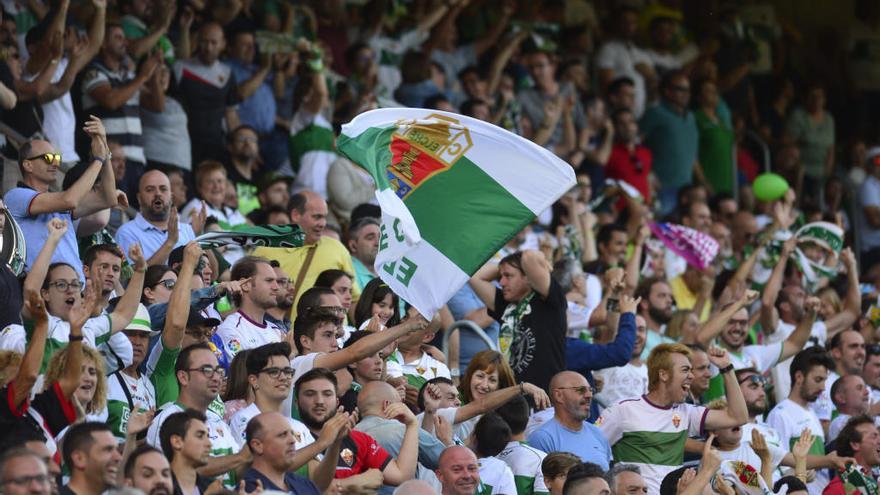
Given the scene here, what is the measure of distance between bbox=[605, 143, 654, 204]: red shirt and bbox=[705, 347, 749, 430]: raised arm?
6170 mm

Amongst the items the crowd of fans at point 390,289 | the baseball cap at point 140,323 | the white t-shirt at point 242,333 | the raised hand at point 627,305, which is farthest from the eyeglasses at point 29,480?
the raised hand at point 627,305

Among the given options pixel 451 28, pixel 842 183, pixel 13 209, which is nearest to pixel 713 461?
pixel 13 209

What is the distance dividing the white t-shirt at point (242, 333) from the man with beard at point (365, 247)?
2.15 metres

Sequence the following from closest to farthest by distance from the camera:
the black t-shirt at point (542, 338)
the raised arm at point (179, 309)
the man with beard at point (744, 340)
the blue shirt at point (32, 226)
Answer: the raised arm at point (179, 309), the blue shirt at point (32, 226), the black t-shirt at point (542, 338), the man with beard at point (744, 340)

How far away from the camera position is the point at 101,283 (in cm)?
931

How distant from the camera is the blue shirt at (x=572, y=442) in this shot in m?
10.2

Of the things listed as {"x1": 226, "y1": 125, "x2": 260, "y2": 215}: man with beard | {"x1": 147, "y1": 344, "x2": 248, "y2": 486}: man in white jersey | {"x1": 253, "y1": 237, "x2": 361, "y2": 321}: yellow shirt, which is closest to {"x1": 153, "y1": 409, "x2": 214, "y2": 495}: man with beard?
{"x1": 147, "y1": 344, "x2": 248, "y2": 486}: man in white jersey

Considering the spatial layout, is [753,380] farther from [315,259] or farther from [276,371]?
[276,371]

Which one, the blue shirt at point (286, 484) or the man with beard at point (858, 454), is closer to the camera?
the blue shirt at point (286, 484)

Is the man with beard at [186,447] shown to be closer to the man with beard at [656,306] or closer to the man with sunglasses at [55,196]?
the man with sunglasses at [55,196]

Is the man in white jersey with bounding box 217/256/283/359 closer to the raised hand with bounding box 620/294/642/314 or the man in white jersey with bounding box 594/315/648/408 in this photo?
the raised hand with bounding box 620/294/642/314

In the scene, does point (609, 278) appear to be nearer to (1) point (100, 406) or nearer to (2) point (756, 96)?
(1) point (100, 406)

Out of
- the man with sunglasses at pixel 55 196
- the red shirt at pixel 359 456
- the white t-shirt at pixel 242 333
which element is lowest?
the white t-shirt at pixel 242 333

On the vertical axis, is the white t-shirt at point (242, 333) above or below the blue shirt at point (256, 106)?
above
